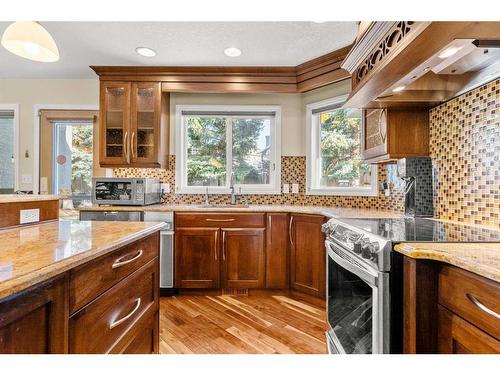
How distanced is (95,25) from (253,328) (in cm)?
272

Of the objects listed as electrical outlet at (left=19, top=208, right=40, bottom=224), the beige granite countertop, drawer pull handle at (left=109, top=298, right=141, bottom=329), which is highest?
the beige granite countertop

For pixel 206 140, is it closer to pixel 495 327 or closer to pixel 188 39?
pixel 188 39

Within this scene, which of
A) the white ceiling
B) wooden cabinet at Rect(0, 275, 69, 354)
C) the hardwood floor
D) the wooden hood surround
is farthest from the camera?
the wooden hood surround

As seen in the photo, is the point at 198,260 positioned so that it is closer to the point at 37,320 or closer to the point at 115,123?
the point at 115,123

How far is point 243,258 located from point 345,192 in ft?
4.20

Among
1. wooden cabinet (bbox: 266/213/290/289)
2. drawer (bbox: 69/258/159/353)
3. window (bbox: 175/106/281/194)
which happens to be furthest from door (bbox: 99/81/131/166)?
drawer (bbox: 69/258/159/353)

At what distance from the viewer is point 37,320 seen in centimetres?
66

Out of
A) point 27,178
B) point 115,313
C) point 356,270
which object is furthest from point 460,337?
point 27,178

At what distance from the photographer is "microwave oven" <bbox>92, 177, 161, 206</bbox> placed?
2.68m

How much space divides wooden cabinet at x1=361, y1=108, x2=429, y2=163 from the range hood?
0.30 ft

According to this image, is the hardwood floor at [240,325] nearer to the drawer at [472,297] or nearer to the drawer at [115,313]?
the drawer at [115,313]

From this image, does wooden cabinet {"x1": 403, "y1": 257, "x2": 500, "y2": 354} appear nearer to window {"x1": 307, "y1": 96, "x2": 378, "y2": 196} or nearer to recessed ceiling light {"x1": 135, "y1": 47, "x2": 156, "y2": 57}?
window {"x1": 307, "y1": 96, "x2": 378, "y2": 196}

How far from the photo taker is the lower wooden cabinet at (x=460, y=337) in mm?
759
